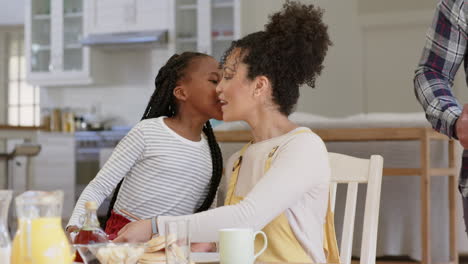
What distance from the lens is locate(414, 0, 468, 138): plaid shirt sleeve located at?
4.92 ft

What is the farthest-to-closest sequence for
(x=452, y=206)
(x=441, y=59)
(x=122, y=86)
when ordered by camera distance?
(x=122, y=86)
(x=452, y=206)
(x=441, y=59)

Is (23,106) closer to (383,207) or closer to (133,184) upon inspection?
(383,207)

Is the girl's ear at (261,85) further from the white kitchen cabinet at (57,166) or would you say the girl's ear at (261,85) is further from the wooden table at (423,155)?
the white kitchen cabinet at (57,166)

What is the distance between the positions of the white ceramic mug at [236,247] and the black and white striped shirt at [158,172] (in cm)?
66

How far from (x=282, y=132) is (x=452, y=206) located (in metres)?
2.07

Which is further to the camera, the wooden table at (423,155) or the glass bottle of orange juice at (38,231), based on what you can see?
the wooden table at (423,155)

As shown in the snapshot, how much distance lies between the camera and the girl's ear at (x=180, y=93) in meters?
1.76

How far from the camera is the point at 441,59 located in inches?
62.1

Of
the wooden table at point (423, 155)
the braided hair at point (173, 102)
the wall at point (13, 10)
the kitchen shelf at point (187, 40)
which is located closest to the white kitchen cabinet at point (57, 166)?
the kitchen shelf at point (187, 40)

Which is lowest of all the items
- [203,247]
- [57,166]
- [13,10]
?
[57,166]

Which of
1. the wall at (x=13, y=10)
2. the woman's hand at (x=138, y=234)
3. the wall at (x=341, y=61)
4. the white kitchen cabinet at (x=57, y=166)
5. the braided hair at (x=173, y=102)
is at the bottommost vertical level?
the white kitchen cabinet at (x=57, y=166)

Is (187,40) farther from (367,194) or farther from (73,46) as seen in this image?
(367,194)

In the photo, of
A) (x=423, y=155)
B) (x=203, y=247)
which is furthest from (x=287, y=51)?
(x=423, y=155)

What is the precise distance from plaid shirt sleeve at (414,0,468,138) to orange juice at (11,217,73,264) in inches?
35.2
